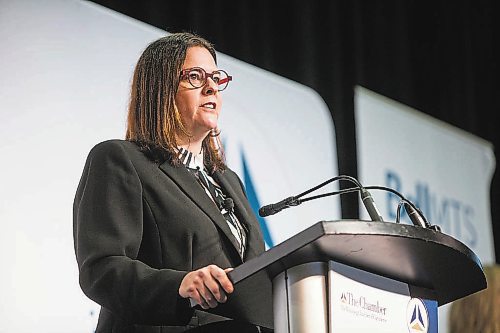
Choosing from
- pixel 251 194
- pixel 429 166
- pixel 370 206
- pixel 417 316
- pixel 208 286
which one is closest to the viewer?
pixel 208 286

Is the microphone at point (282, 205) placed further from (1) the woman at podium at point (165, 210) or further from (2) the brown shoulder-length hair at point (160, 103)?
(2) the brown shoulder-length hair at point (160, 103)

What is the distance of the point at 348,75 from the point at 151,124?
1.97 meters

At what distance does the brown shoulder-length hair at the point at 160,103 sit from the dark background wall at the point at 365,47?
0.91 meters

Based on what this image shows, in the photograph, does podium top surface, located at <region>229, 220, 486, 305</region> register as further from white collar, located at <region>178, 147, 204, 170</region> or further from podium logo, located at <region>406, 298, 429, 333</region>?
white collar, located at <region>178, 147, 204, 170</region>

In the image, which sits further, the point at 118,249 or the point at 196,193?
Answer: the point at 196,193

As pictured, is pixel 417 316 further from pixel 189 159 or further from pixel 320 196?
pixel 189 159

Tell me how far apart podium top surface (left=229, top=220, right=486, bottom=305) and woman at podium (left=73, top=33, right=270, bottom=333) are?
96mm

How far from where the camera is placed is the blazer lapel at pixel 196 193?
1687mm

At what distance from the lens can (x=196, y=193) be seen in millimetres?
1720

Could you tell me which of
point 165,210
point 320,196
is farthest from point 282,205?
point 165,210

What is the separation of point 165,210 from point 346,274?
412mm

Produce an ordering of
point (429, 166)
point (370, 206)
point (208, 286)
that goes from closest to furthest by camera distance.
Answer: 1. point (208, 286)
2. point (370, 206)
3. point (429, 166)

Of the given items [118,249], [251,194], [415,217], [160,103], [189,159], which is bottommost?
[118,249]

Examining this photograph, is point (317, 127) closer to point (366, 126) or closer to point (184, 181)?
point (366, 126)
